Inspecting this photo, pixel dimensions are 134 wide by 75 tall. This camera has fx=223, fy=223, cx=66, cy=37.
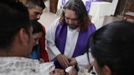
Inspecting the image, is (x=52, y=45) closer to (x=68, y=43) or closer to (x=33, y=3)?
(x=68, y=43)

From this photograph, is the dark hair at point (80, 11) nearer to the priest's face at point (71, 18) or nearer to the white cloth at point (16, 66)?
the priest's face at point (71, 18)

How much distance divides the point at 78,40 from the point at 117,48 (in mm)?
1219

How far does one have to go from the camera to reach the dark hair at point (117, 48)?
0.82 meters

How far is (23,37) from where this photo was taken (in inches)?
36.2

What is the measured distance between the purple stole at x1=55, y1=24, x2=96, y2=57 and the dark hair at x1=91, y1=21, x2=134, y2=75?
1.14 meters

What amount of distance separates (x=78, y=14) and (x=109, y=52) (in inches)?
44.5

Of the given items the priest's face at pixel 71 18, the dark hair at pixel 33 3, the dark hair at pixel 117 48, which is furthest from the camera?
the priest's face at pixel 71 18

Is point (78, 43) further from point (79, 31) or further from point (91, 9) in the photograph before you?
point (91, 9)

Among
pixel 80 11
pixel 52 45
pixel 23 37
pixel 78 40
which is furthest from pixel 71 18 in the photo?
pixel 23 37

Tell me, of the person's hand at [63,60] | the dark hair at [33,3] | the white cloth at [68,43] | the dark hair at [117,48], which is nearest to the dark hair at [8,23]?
the dark hair at [117,48]

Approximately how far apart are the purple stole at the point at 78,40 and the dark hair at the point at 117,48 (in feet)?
3.75

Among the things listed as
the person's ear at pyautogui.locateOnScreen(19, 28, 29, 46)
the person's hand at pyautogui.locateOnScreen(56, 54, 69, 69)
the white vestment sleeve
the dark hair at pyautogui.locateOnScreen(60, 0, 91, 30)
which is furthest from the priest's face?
the person's ear at pyautogui.locateOnScreen(19, 28, 29, 46)

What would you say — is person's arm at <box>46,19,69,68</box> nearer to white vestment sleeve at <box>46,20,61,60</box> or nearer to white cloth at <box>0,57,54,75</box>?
white vestment sleeve at <box>46,20,61,60</box>

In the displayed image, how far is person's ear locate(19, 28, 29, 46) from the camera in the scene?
910 millimetres
